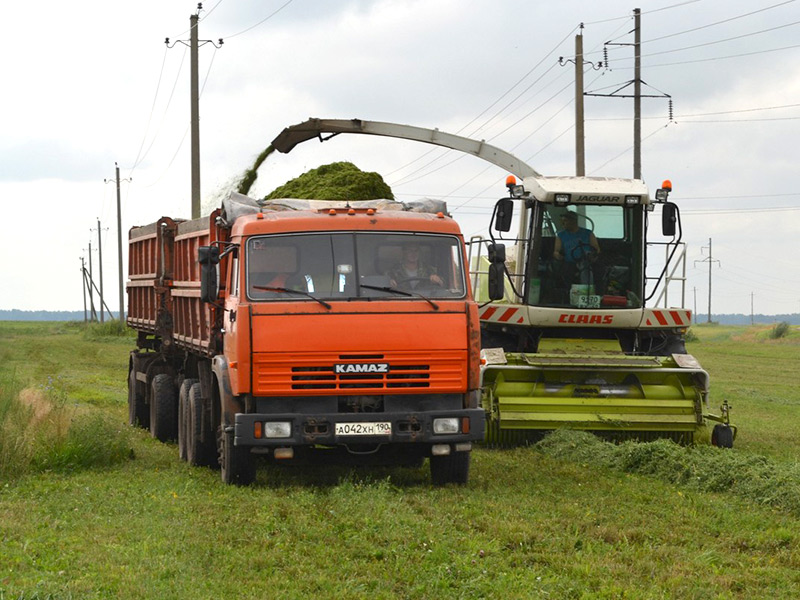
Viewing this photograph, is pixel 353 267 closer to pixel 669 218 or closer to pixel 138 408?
pixel 669 218

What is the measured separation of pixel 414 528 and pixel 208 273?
4108mm

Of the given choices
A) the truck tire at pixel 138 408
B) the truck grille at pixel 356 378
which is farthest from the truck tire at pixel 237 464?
the truck tire at pixel 138 408

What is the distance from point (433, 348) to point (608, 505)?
7.05 ft

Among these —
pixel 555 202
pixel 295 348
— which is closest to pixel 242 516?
pixel 295 348

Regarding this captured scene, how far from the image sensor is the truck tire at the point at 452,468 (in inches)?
463

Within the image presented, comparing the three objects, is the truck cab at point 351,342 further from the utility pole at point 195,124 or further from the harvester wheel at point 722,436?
the utility pole at point 195,124

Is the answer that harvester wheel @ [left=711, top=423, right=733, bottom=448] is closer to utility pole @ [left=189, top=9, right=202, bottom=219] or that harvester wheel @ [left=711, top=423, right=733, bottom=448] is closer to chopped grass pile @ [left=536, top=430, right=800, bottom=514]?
chopped grass pile @ [left=536, top=430, right=800, bottom=514]

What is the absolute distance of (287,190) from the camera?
17.1m

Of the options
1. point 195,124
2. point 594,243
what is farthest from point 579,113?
point 594,243

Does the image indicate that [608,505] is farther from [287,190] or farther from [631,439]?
[287,190]

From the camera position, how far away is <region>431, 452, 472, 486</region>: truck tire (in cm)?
1175

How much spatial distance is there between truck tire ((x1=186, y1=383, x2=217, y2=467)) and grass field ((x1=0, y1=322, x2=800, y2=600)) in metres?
0.31

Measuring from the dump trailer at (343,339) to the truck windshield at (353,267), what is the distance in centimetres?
1

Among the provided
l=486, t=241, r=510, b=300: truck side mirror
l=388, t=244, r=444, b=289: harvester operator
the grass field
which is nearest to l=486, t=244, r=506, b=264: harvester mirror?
l=486, t=241, r=510, b=300: truck side mirror
